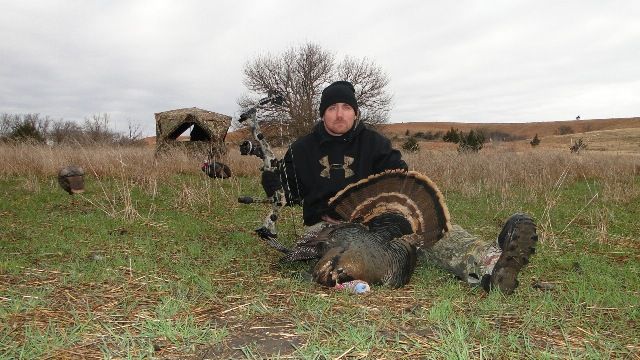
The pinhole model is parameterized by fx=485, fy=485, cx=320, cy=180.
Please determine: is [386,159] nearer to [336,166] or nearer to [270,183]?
[336,166]

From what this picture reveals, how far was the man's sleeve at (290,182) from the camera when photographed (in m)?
4.96

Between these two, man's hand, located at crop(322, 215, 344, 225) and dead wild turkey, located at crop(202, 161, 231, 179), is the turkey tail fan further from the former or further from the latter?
dead wild turkey, located at crop(202, 161, 231, 179)

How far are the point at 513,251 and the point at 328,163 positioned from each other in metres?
2.00

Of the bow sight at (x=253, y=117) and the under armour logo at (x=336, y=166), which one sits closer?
the bow sight at (x=253, y=117)

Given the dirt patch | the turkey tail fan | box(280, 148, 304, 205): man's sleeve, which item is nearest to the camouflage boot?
the turkey tail fan

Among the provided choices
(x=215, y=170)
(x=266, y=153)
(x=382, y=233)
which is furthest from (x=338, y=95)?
(x=382, y=233)

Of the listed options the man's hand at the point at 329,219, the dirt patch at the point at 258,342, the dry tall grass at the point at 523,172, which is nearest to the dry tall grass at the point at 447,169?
the dry tall grass at the point at 523,172

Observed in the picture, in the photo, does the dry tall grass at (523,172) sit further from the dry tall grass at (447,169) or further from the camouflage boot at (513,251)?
the camouflage boot at (513,251)

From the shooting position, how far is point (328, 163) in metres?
4.86

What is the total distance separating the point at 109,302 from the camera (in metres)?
3.26

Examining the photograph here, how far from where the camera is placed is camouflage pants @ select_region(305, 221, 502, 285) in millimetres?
3854

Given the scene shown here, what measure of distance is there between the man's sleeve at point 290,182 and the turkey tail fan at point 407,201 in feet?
3.21

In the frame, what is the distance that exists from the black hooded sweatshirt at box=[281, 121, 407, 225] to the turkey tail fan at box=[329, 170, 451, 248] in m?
0.73

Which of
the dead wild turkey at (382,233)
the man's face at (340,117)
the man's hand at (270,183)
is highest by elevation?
the man's face at (340,117)
